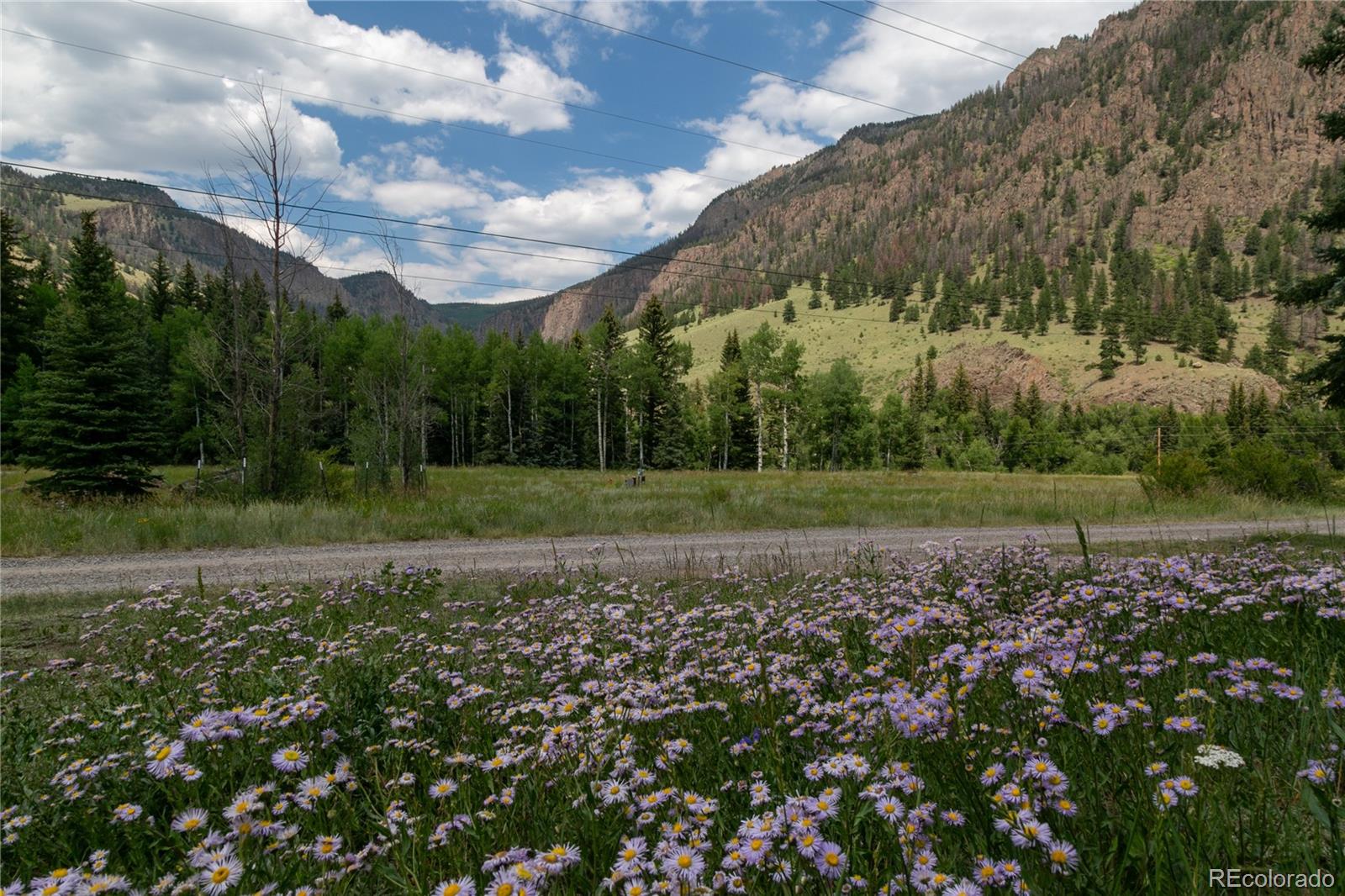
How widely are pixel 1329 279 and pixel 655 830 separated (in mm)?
20033

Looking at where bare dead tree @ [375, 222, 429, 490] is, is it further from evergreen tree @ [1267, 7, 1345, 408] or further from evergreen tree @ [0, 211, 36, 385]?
evergreen tree @ [0, 211, 36, 385]

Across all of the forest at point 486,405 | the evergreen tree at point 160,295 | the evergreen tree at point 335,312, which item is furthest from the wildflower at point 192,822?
the evergreen tree at point 335,312

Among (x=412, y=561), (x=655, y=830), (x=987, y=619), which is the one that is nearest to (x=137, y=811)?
(x=655, y=830)

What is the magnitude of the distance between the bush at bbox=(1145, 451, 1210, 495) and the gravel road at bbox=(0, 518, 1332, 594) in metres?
6.35

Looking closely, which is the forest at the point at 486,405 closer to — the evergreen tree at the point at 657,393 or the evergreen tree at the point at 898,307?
the evergreen tree at the point at 657,393

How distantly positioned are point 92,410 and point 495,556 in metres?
18.4

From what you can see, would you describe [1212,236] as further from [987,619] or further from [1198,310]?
[987,619]

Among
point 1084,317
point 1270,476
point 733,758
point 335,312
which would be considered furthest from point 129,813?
point 1084,317

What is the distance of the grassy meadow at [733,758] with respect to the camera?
1449 millimetres

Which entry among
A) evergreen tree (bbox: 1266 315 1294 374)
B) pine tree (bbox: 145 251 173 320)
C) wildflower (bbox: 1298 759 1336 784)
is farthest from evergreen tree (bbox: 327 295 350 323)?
evergreen tree (bbox: 1266 315 1294 374)

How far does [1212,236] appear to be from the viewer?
16750 cm

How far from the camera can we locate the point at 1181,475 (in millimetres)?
22016

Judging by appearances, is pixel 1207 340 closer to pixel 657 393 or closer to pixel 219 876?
pixel 657 393

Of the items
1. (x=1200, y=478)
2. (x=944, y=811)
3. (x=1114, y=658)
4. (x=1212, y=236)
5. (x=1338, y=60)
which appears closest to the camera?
(x=944, y=811)
